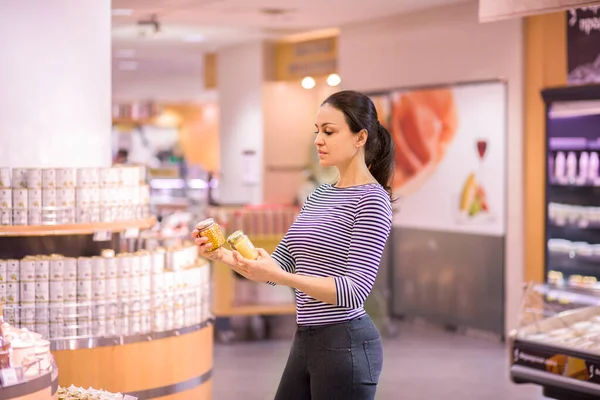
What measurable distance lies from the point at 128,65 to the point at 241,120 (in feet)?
19.7

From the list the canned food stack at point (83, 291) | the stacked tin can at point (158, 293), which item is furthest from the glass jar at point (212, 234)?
the stacked tin can at point (158, 293)

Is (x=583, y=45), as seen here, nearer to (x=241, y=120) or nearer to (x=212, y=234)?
(x=212, y=234)

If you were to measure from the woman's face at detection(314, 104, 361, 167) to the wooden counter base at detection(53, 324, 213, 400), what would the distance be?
248cm

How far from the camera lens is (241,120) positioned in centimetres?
1368

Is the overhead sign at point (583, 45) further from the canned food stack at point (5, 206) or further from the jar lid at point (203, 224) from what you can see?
the jar lid at point (203, 224)

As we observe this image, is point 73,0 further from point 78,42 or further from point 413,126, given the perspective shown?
point 413,126

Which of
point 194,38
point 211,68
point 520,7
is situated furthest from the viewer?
point 211,68

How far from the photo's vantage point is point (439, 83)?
9781 mm

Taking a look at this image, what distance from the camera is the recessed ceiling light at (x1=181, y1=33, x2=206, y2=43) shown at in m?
12.7

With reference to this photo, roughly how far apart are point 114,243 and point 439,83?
5.16 m

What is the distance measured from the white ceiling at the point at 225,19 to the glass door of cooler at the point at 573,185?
A: 2003mm

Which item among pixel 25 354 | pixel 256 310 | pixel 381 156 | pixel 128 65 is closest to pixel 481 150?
pixel 256 310

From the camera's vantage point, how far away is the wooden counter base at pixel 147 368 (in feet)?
16.4

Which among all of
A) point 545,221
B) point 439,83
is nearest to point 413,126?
point 439,83
